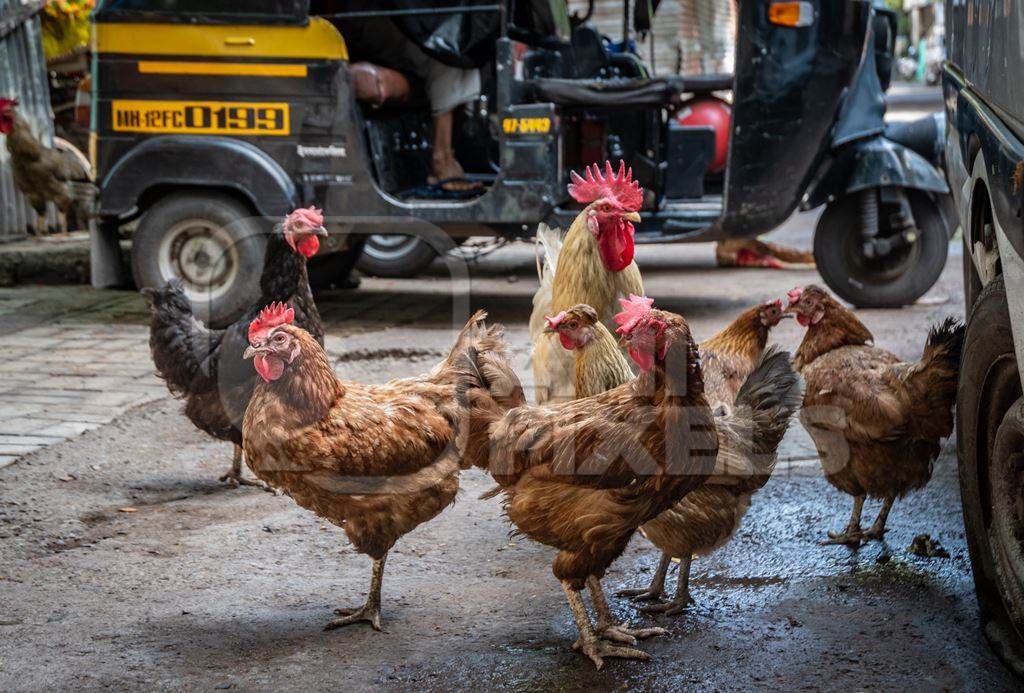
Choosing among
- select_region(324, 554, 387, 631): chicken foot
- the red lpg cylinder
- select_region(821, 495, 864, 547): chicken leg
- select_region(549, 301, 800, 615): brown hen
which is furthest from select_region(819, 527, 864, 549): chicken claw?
the red lpg cylinder

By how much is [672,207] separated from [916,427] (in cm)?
548

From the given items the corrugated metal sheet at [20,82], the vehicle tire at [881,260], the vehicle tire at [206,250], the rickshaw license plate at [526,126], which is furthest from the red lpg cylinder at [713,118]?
the corrugated metal sheet at [20,82]

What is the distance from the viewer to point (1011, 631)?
11.1 ft

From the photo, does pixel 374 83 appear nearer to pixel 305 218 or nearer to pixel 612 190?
pixel 305 218

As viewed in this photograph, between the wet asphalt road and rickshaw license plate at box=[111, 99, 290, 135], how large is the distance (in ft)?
11.0

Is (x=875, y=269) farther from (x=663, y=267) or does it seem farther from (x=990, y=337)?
(x=990, y=337)

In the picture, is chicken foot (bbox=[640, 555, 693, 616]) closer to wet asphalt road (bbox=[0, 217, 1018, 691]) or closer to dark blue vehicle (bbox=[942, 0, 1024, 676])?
Result: wet asphalt road (bbox=[0, 217, 1018, 691])

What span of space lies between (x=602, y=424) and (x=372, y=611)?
1.13 meters

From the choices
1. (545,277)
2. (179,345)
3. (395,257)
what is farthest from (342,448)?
(395,257)

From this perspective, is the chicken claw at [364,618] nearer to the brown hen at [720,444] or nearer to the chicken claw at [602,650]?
the chicken claw at [602,650]

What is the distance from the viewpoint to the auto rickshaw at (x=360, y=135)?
331 inches

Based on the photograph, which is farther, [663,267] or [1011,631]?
[663,267]


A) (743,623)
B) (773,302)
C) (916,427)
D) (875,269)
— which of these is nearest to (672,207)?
(875,269)

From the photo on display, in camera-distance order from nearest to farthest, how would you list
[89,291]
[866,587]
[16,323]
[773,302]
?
1. [866,587]
2. [773,302]
3. [16,323]
4. [89,291]
